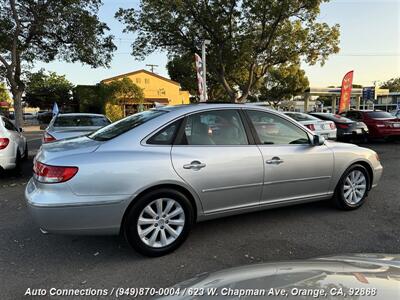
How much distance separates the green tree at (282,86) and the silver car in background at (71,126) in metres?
44.0

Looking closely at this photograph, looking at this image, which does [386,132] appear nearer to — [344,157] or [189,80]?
[344,157]

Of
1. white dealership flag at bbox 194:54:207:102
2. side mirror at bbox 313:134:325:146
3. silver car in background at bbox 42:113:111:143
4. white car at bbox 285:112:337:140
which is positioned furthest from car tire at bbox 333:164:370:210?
white dealership flag at bbox 194:54:207:102

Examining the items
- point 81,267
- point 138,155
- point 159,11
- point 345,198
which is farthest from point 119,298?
point 159,11

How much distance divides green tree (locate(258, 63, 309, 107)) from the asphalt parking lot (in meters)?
47.3

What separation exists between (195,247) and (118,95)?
92.2ft

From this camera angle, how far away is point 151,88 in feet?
109

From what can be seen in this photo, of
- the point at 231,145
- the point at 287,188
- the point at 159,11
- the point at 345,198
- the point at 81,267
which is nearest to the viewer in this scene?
the point at 81,267

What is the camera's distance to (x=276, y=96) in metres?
54.4

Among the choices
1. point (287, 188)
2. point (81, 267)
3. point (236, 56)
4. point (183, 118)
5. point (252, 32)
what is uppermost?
point (252, 32)

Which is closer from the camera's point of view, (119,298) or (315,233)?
(119,298)

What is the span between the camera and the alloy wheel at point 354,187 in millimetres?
4902

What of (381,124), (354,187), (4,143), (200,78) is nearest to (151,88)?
(200,78)

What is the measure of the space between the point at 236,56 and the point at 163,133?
755 inches

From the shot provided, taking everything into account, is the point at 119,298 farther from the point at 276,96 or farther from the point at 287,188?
the point at 276,96
